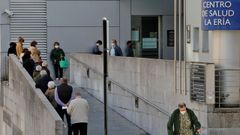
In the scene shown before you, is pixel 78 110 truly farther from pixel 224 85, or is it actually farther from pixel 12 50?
pixel 12 50

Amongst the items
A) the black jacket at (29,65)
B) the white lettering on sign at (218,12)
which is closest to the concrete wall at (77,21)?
the black jacket at (29,65)

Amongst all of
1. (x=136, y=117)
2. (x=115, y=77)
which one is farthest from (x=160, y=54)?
(x=136, y=117)

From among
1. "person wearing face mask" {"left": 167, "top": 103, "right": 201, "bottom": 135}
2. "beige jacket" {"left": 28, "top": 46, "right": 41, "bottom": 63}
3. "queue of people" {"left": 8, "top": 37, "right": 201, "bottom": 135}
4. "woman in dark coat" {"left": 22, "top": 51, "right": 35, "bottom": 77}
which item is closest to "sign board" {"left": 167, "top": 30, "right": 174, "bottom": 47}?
"queue of people" {"left": 8, "top": 37, "right": 201, "bottom": 135}

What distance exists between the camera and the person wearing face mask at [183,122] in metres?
14.4

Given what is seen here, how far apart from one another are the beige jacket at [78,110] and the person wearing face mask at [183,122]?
331cm

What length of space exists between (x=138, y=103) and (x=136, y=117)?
47cm

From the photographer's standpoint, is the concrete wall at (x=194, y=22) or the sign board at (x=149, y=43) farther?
the sign board at (x=149, y=43)

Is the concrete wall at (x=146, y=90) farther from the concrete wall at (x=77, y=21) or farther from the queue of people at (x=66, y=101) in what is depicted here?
the concrete wall at (x=77, y=21)

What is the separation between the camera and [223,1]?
17.0 metres

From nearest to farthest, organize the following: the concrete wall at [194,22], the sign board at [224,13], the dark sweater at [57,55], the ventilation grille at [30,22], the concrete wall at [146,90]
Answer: the sign board at [224,13], the concrete wall at [146,90], the concrete wall at [194,22], the dark sweater at [57,55], the ventilation grille at [30,22]

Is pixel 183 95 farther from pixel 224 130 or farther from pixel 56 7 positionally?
pixel 56 7

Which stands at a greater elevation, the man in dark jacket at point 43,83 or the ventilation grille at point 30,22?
the ventilation grille at point 30,22

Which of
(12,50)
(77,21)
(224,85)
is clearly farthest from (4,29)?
(224,85)

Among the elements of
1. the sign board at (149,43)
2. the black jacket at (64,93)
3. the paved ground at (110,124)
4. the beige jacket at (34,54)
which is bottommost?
the paved ground at (110,124)
